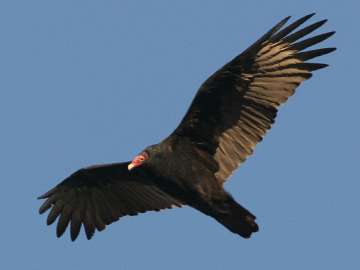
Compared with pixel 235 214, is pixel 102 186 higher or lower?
higher

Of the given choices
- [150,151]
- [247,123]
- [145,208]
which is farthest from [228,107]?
[145,208]

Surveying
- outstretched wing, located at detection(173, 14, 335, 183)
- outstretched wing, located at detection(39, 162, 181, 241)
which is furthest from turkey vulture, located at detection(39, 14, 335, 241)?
outstretched wing, located at detection(39, 162, 181, 241)

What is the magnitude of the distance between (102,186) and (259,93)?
7.80ft

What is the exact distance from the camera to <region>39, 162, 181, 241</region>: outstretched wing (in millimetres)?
11695

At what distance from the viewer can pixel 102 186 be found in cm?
1194

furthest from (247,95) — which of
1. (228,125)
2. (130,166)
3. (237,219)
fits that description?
(130,166)

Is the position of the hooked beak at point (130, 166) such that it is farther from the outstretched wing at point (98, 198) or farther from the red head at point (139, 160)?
the outstretched wing at point (98, 198)

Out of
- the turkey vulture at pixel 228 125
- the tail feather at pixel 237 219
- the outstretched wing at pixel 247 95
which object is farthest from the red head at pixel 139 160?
the tail feather at pixel 237 219

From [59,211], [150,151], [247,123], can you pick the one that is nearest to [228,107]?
[247,123]

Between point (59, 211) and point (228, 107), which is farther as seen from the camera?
point (59, 211)

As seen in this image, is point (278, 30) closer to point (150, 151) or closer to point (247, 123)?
point (247, 123)

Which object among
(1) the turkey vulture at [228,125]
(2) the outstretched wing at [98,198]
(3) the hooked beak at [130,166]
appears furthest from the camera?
(2) the outstretched wing at [98,198]

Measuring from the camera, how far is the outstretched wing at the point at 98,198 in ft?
38.4

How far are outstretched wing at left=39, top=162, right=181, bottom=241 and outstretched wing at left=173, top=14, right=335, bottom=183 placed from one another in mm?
1129
